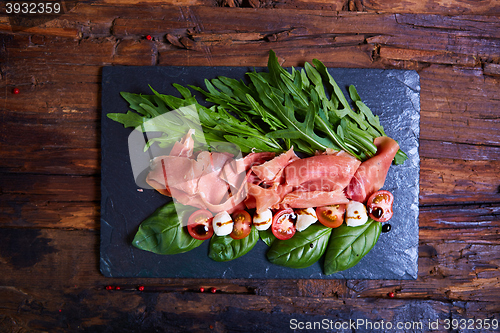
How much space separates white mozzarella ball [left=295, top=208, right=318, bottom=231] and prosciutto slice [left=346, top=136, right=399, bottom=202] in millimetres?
214

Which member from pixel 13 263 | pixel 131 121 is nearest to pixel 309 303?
pixel 131 121

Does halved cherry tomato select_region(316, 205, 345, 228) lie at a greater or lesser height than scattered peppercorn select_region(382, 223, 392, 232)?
greater

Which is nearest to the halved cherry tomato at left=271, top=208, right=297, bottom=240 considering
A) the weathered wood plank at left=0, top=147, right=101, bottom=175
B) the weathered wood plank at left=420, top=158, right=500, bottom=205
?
the weathered wood plank at left=420, top=158, right=500, bottom=205

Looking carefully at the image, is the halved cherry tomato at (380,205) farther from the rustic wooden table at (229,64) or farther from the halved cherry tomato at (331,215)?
the rustic wooden table at (229,64)

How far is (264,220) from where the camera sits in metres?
1.35

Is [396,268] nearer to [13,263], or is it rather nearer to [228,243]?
[228,243]

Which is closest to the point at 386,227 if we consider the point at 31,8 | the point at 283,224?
the point at 283,224

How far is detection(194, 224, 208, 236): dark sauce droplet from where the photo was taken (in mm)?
1327

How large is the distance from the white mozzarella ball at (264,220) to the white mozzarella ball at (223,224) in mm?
125

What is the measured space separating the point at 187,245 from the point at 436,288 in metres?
1.42

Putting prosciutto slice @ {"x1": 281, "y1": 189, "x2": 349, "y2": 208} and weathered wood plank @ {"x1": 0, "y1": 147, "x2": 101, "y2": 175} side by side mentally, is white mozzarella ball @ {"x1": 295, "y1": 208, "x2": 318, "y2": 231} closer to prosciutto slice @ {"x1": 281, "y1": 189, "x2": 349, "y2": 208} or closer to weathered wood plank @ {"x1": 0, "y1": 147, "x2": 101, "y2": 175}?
prosciutto slice @ {"x1": 281, "y1": 189, "x2": 349, "y2": 208}

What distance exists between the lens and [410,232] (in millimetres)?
1481

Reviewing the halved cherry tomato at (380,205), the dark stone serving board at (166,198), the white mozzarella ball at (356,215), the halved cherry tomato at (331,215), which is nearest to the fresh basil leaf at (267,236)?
the dark stone serving board at (166,198)

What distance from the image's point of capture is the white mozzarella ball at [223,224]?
52.7 inches
